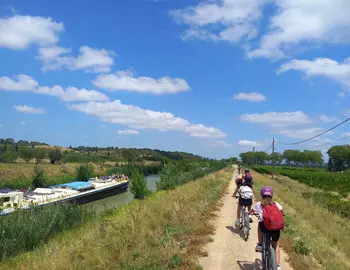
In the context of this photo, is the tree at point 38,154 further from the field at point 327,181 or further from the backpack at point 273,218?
the backpack at point 273,218

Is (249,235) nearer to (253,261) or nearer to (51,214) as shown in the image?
(253,261)

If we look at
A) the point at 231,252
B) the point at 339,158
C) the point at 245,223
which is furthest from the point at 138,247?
the point at 339,158

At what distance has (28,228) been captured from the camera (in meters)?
12.1

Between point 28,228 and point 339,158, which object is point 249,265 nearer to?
point 28,228

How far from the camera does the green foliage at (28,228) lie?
10908 millimetres

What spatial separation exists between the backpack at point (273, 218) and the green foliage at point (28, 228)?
27.5 ft

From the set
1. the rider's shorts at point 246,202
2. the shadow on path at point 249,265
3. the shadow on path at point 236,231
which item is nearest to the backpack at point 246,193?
the rider's shorts at point 246,202

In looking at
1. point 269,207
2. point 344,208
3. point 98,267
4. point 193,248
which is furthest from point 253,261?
point 344,208

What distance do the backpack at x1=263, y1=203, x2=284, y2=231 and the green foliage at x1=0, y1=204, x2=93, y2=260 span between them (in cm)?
839

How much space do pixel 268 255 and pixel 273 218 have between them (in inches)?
35.7

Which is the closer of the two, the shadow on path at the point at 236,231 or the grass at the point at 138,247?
the grass at the point at 138,247

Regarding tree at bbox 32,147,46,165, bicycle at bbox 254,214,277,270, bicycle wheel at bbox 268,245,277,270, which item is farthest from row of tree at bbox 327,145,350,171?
bicycle wheel at bbox 268,245,277,270

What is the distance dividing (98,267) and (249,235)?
5244 millimetres

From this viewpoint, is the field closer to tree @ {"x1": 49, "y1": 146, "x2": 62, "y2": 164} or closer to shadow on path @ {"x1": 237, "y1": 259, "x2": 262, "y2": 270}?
shadow on path @ {"x1": 237, "y1": 259, "x2": 262, "y2": 270}
